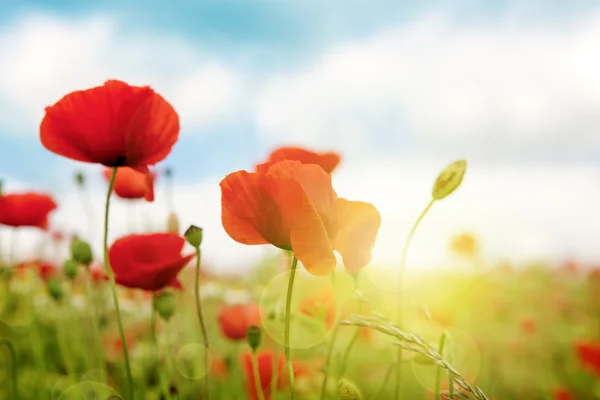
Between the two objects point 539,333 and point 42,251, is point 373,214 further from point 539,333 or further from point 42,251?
point 539,333

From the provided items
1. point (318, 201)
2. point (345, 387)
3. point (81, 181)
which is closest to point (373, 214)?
point (318, 201)

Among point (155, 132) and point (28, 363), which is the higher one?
point (155, 132)

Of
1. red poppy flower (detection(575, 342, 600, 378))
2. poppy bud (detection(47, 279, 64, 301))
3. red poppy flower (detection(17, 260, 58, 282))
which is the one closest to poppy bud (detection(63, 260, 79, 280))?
poppy bud (detection(47, 279, 64, 301))

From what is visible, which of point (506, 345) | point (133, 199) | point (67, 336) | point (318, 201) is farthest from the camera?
point (506, 345)

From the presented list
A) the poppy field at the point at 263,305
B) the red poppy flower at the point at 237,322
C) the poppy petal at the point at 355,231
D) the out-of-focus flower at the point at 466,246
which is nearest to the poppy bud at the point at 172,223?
the poppy field at the point at 263,305

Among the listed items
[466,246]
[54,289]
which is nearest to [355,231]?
[54,289]

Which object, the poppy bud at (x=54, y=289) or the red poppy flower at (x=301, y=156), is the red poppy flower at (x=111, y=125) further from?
the poppy bud at (x=54, y=289)

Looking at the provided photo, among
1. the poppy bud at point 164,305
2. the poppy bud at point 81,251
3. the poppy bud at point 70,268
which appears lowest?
the poppy bud at point 164,305
